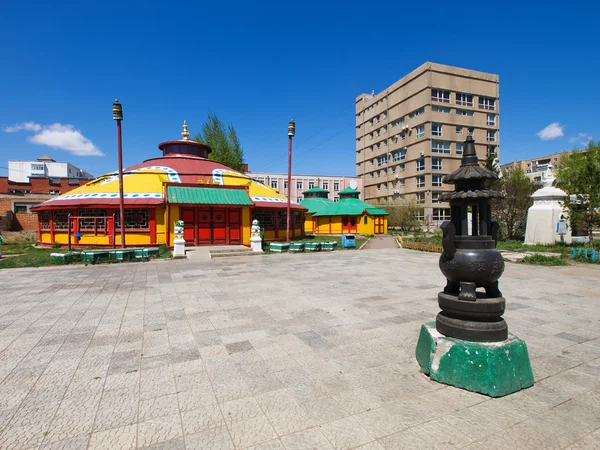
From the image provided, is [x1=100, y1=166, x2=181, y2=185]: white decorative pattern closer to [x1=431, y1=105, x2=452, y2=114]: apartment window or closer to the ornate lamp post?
the ornate lamp post

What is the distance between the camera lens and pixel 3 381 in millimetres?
3986

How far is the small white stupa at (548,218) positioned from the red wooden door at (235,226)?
18.8m

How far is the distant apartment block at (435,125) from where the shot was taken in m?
48.5

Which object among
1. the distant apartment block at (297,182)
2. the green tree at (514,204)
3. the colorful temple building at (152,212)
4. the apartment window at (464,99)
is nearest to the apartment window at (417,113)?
the apartment window at (464,99)

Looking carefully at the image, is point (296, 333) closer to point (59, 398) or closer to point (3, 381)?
point (59, 398)

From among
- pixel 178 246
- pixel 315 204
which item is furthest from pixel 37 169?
pixel 178 246

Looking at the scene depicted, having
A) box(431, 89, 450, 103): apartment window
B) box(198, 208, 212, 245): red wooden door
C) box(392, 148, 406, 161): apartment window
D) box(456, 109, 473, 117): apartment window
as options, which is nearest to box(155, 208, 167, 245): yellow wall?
box(198, 208, 212, 245): red wooden door

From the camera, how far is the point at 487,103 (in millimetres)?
51312

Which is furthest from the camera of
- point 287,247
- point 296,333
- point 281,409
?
point 287,247

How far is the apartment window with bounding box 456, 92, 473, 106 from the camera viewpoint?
164ft

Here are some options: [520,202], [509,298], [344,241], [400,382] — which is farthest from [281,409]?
[520,202]

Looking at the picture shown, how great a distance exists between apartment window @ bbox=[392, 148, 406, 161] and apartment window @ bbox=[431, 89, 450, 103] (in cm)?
895

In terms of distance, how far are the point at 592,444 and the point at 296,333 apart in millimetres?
3892

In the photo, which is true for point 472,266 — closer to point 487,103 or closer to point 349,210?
point 349,210
